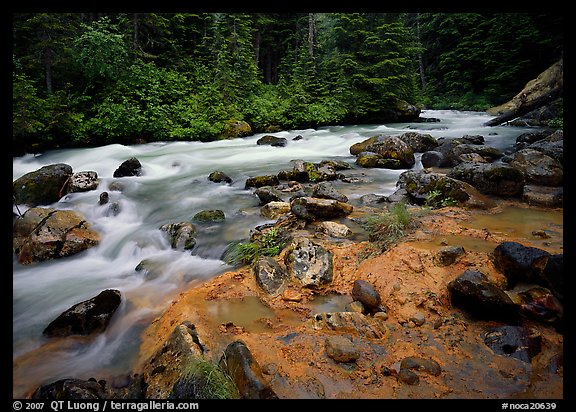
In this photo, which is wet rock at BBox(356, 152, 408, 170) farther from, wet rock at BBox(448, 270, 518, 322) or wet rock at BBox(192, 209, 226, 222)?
wet rock at BBox(448, 270, 518, 322)

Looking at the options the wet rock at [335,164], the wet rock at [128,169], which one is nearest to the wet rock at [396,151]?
the wet rock at [335,164]

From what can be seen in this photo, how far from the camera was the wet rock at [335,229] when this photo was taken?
545cm

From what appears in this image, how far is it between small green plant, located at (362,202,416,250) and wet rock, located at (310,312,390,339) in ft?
4.96

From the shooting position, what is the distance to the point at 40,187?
782 centimetres

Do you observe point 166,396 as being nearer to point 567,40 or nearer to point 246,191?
point 567,40

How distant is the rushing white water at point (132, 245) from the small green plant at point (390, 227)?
230 cm

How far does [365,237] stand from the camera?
535cm

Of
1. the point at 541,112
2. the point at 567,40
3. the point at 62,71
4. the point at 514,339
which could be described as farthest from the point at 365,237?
the point at 541,112

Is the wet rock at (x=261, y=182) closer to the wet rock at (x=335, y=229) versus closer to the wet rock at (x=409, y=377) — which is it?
the wet rock at (x=335, y=229)

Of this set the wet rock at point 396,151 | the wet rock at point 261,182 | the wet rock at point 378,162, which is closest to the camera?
the wet rock at point 261,182

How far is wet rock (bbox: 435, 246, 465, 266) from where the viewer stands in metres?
4.12

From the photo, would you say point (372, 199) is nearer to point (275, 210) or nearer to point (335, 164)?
point (275, 210)
